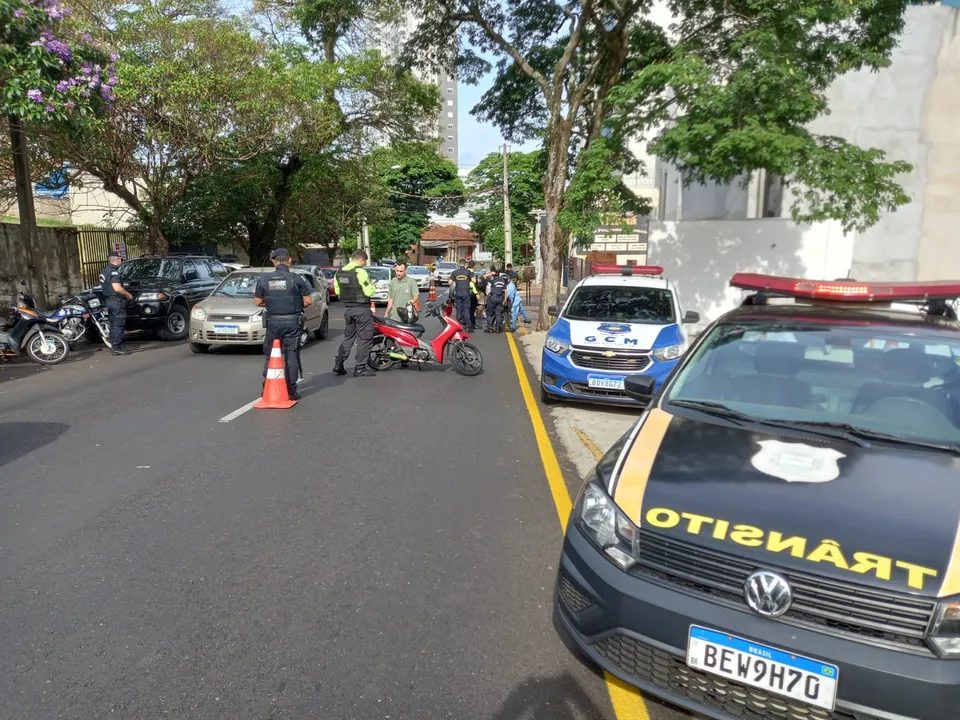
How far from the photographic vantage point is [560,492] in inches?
221

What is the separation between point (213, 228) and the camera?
29594 mm

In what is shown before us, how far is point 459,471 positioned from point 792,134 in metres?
9.32

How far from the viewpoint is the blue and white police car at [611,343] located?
27.0ft

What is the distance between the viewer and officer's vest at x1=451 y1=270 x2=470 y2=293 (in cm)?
1750

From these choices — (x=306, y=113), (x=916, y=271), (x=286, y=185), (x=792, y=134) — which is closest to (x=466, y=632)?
(x=792, y=134)

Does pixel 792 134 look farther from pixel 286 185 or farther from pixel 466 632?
pixel 286 185

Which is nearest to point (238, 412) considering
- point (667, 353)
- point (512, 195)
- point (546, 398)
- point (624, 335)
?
point (546, 398)

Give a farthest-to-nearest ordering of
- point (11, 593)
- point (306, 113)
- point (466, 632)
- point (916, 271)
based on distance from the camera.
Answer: point (306, 113), point (916, 271), point (11, 593), point (466, 632)

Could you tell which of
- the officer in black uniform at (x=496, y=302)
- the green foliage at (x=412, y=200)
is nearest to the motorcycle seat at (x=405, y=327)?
the officer in black uniform at (x=496, y=302)

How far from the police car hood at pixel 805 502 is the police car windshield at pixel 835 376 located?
40cm

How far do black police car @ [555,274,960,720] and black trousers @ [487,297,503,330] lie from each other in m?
14.6

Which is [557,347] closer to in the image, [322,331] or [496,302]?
[322,331]

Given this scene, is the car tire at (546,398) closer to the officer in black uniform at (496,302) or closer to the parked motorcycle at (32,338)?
the parked motorcycle at (32,338)

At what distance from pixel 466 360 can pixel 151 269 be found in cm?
863
